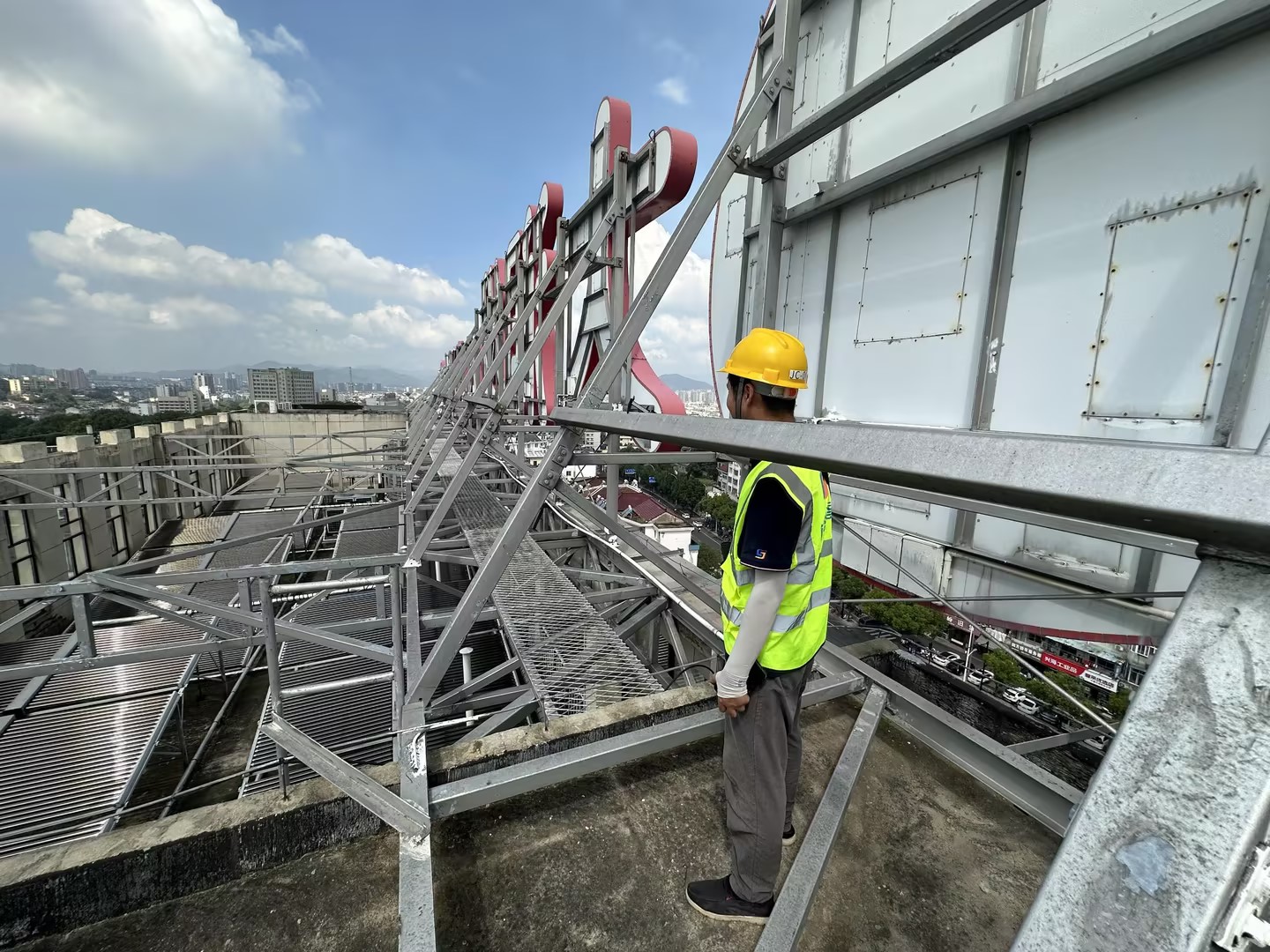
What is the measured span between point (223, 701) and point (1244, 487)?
403 inches

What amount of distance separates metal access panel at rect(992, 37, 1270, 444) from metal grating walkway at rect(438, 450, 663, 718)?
2.91 metres

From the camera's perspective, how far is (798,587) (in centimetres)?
184

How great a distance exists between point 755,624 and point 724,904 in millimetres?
1164

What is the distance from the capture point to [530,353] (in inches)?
221

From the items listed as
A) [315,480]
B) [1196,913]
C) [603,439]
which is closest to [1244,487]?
[1196,913]

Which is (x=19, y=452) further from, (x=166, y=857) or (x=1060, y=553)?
(x=1060, y=553)

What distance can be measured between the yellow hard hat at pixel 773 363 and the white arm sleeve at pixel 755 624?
0.66 metres

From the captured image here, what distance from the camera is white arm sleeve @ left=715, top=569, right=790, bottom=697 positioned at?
169 centimetres

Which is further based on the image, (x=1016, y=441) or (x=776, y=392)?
(x=776, y=392)

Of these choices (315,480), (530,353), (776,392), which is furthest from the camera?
(315,480)

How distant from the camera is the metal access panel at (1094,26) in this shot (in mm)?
2039

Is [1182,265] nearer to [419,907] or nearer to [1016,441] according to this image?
[1016,441]

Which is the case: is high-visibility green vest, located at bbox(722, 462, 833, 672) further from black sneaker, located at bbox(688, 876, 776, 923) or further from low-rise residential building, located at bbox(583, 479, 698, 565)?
low-rise residential building, located at bbox(583, 479, 698, 565)

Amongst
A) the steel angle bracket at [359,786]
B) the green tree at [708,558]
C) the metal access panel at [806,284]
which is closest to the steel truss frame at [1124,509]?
the steel angle bracket at [359,786]
